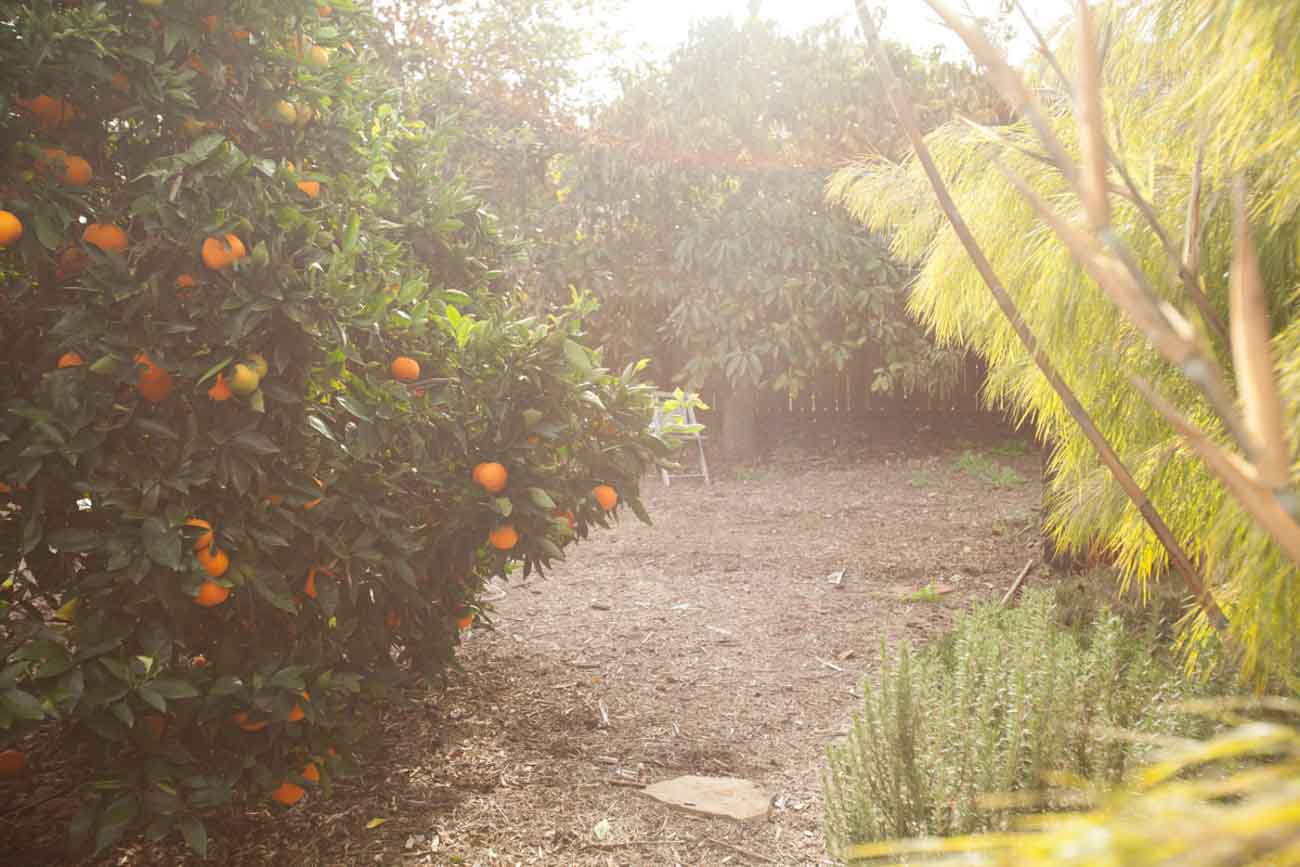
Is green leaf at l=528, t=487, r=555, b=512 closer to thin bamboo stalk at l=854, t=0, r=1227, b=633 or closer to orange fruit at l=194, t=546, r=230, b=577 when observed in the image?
orange fruit at l=194, t=546, r=230, b=577

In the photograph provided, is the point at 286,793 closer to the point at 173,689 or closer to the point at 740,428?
the point at 173,689

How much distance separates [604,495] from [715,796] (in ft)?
3.16

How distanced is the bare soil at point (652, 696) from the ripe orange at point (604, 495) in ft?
2.90

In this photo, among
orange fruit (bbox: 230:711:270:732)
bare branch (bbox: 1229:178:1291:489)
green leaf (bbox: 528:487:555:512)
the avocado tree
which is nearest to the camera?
bare branch (bbox: 1229:178:1291:489)

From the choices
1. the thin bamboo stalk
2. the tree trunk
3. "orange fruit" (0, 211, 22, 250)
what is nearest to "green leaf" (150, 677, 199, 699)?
"orange fruit" (0, 211, 22, 250)

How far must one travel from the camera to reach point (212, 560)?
1.87 metres

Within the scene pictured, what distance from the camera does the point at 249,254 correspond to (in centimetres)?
194

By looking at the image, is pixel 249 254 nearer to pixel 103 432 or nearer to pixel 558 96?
pixel 103 432

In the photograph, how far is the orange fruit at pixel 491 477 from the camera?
230 cm

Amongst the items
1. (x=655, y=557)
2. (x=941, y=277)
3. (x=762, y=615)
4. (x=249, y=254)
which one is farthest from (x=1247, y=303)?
(x=655, y=557)

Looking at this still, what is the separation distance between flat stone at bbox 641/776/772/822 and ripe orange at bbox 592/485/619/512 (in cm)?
89

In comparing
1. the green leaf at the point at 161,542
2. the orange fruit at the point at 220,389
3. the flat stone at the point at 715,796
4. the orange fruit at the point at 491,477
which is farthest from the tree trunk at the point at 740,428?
the green leaf at the point at 161,542

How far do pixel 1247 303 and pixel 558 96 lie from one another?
8515mm

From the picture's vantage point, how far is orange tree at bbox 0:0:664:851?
1.82m
